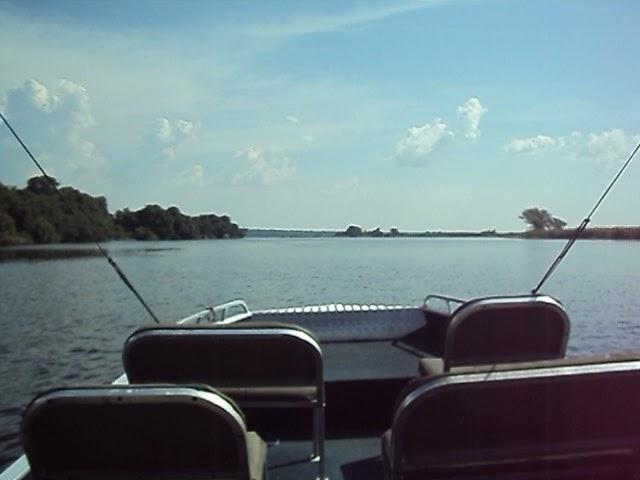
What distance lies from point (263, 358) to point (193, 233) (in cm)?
5793

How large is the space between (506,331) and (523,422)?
1.58 m

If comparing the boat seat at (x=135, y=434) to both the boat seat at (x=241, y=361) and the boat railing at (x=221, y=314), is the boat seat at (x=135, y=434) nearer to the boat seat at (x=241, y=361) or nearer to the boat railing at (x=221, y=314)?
the boat seat at (x=241, y=361)

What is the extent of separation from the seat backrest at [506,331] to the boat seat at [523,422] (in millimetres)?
1462

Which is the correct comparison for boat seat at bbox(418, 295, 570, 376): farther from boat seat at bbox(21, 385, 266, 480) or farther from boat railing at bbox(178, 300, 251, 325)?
boat railing at bbox(178, 300, 251, 325)

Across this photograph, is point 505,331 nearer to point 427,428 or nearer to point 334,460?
point 334,460

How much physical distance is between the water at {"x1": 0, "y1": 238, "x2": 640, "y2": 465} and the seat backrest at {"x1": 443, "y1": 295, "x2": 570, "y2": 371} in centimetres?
597

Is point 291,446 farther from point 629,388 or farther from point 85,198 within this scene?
point 85,198

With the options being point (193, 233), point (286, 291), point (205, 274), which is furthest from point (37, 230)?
point (193, 233)

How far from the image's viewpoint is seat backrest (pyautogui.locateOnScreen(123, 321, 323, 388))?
350 cm

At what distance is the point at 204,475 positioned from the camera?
2537 mm

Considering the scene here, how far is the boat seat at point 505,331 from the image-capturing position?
4016 millimetres

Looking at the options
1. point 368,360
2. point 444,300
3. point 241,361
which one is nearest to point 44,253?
point 444,300

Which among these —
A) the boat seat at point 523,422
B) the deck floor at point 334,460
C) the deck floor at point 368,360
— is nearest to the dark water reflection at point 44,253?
the deck floor at point 368,360

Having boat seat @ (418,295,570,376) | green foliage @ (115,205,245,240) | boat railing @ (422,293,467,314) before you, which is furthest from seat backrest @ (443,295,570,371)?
green foliage @ (115,205,245,240)
